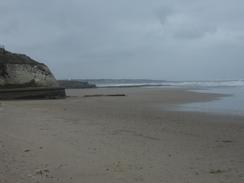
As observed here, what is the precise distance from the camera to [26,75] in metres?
30.9

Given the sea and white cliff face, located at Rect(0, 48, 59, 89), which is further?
white cliff face, located at Rect(0, 48, 59, 89)

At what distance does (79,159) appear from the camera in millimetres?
6777

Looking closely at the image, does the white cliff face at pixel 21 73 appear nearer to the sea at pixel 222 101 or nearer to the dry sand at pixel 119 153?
the sea at pixel 222 101

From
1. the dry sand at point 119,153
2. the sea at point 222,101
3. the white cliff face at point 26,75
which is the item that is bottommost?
the dry sand at point 119,153

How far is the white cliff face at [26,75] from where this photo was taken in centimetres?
2969

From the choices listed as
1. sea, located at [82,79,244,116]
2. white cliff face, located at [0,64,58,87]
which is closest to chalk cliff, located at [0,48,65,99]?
white cliff face, located at [0,64,58,87]

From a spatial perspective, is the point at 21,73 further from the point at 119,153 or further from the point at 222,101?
the point at 119,153

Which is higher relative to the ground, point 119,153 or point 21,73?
point 21,73

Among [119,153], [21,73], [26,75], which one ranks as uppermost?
[21,73]

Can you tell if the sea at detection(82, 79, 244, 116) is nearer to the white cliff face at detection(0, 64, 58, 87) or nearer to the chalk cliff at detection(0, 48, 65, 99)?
the chalk cliff at detection(0, 48, 65, 99)

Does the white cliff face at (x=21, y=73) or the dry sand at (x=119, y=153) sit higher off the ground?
the white cliff face at (x=21, y=73)

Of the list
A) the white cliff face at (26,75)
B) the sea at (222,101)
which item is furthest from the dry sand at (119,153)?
the white cliff face at (26,75)

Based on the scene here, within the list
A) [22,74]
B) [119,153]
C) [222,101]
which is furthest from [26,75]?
[119,153]

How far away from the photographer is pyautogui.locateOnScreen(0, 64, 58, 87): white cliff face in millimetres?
29688
